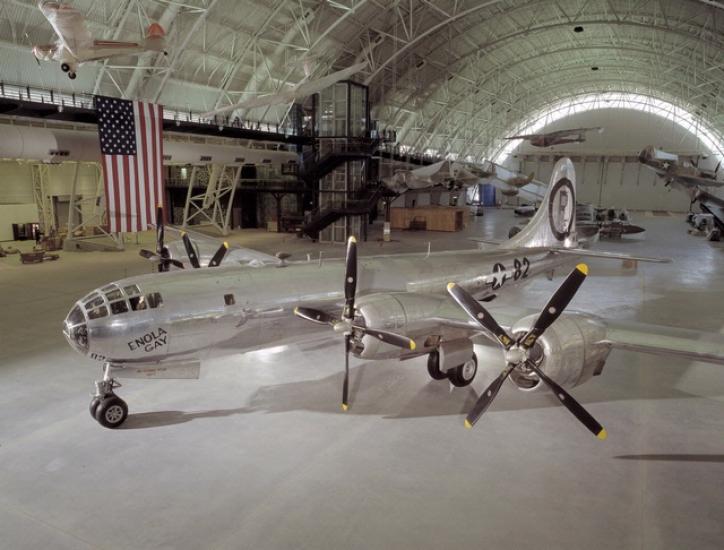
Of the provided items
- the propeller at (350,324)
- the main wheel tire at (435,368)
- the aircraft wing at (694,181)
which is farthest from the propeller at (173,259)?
the aircraft wing at (694,181)

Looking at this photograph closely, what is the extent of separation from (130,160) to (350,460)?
736 inches

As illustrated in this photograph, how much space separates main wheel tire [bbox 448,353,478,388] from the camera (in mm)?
13664

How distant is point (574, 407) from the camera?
9102 millimetres

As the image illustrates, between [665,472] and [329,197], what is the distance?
37.3 metres

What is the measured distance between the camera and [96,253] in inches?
1403

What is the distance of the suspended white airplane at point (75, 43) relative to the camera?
2089cm

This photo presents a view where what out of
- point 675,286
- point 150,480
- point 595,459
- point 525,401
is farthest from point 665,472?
point 675,286

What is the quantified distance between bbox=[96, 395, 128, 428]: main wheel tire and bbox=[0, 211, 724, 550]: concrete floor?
0.84 feet

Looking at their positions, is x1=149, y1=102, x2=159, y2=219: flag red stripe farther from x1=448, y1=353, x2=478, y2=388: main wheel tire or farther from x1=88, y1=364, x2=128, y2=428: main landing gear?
x1=448, y1=353, x2=478, y2=388: main wheel tire

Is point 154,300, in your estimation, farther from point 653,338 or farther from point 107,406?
point 653,338

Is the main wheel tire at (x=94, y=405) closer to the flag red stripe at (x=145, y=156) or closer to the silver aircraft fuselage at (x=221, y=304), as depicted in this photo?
the silver aircraft fuselage at (x=221, y=304)

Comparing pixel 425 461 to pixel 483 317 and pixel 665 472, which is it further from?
pixel 665 472

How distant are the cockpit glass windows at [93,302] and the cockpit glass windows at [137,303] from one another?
609 mm

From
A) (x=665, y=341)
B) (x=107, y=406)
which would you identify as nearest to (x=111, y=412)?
(x=107, y=406)
